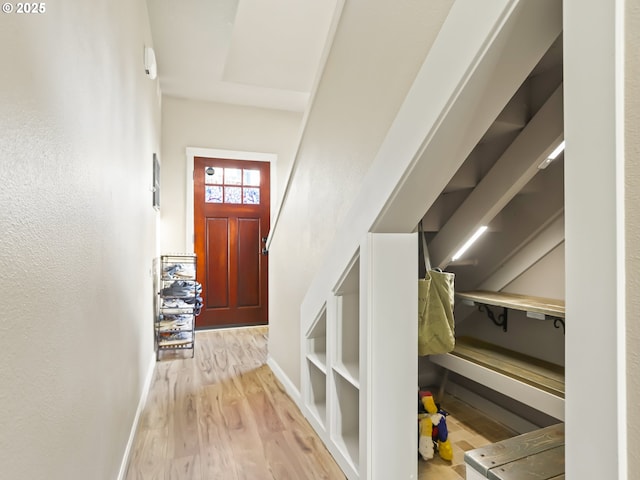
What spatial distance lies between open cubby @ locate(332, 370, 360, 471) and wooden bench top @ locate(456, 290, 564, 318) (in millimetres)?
821

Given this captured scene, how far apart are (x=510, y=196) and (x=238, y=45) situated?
8.45 ft

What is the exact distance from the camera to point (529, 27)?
86cm

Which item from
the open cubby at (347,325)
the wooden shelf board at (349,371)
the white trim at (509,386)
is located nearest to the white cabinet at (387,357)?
the wooden shelf board at (349,371)

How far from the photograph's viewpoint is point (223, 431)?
1994 mm

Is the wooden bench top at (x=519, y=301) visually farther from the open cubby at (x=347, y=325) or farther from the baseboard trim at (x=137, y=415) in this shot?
the baseboard trim at (x=137, y=415)

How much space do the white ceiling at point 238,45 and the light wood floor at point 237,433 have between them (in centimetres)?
198

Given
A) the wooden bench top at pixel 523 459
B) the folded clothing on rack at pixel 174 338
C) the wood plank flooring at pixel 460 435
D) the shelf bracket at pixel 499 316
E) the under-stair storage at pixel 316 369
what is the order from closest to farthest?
the wooden bench top at pixel 523 459
the wood plank flooring at pixel 460 435
the under-stair storage at pixel 316 369
the shelf bracket at pixel 499 316
the folded clothing on rack at pixel 174 338

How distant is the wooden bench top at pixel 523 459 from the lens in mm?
883

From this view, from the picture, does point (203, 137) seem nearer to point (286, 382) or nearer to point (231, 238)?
point (231, 238)

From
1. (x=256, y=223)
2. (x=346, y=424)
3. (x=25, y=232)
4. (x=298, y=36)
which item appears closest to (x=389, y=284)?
(x=346, y=424)

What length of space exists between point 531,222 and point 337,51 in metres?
1.28

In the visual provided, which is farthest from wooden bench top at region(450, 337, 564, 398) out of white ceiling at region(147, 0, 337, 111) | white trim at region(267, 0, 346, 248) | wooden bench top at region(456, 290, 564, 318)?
white ceiling at region(147, 0, 337, 111)

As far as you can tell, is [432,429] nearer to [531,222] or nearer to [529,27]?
[531,222]

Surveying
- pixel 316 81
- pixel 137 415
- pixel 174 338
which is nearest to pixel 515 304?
pixel 316 81
